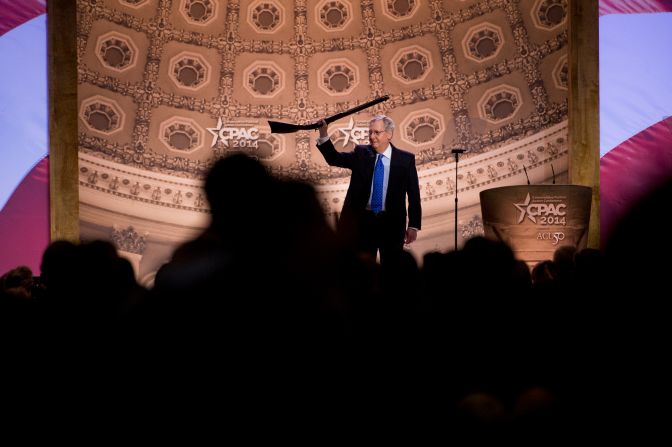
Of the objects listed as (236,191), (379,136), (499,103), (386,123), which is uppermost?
(499,103)

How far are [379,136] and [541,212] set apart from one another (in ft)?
4.19

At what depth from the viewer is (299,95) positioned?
28.8 feet

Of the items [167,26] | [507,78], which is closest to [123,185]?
[167,26]

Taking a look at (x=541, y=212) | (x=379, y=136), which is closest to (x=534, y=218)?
(x=541, y=212)

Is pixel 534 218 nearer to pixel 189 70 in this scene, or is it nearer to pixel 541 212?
pixel 541 212

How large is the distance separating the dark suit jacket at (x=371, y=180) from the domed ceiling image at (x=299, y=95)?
2.89 m

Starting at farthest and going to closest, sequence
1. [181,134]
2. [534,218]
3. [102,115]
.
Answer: [181,134] < [102,115] < [534,218]

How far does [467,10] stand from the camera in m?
8.27

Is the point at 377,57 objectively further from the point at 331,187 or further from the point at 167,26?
A: the point at 167,26

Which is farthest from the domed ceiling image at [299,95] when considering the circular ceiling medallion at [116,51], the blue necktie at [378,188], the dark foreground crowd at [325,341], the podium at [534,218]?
the dark foreground crowd at [325,341]

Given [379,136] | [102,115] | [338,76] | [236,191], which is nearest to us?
[236,191]

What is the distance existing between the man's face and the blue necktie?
0.09 meters

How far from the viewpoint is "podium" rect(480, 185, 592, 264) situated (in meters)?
5.16

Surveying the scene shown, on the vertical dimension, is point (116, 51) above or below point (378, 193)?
above
